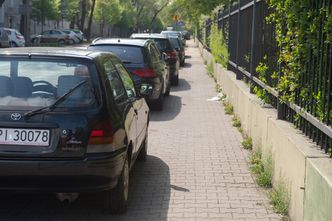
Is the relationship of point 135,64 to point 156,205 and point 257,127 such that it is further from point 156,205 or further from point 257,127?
point 156,205

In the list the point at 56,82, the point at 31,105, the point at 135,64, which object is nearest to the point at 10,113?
the point at 31,105

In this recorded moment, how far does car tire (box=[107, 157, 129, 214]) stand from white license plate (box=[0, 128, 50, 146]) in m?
0.84

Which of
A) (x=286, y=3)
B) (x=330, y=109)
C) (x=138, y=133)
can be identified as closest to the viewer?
(x=330, y=109)

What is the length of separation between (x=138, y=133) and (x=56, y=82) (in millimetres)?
Answer: 1541

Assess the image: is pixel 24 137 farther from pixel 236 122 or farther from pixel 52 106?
pixel 236 122

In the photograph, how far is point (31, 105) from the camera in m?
4.79

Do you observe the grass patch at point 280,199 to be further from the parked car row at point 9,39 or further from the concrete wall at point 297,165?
the parked car row at point 9,39

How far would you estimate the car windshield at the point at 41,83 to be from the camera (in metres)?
4.86

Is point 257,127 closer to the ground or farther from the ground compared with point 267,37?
closer to the ground

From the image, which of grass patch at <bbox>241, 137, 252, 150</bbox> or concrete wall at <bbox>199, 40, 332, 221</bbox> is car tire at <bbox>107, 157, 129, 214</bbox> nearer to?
concrete wall at <bbox>199, 40, 332, 221</bbox>

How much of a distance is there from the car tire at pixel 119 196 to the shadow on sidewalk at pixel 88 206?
0.06 metres

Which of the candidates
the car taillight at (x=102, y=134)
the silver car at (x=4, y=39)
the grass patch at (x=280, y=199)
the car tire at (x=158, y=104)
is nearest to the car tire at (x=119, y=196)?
the car taillight at (x=102, y=134)

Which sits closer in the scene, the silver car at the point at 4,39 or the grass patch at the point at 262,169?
the grass patch at the point at 262,169

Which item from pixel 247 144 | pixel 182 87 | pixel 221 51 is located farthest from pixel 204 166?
pixel 182 87
